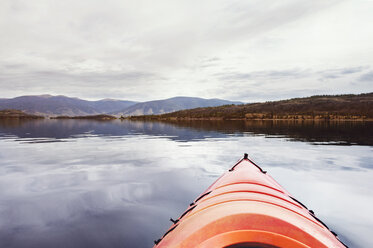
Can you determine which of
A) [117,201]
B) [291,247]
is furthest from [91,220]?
[291,247]

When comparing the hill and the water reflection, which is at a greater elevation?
the hill

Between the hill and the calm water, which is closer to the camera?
the calm water

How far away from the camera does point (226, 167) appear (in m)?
15.9

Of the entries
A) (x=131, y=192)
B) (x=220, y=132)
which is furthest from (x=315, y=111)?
(x=131, y=192)

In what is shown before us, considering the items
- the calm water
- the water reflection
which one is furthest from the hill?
the calm water

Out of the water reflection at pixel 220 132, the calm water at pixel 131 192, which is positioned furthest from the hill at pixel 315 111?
the calm water at pixel 131 192

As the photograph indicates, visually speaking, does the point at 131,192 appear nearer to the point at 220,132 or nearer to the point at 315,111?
the point at 220,132

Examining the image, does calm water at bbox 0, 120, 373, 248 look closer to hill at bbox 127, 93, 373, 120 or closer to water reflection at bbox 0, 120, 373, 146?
water reflection at bbox 0, 120, 373, 146

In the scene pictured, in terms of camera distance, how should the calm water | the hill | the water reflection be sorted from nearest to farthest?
the calm water → the water reflection → the hill

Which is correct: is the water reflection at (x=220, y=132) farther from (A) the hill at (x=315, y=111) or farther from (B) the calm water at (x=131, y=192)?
(A) the hill at (x=315, y=111)

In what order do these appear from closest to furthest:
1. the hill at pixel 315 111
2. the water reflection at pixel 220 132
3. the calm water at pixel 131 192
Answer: the calm water at pixel 131 192 < the water reflection at pixel 220 132 < the hill at pixel 315 111

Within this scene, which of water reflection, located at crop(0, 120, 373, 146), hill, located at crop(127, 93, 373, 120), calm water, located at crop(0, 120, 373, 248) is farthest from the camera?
hill, located at crop(127, 93, 373, 120)

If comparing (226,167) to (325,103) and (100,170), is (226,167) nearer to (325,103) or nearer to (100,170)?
(100,170)

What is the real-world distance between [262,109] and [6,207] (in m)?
170
